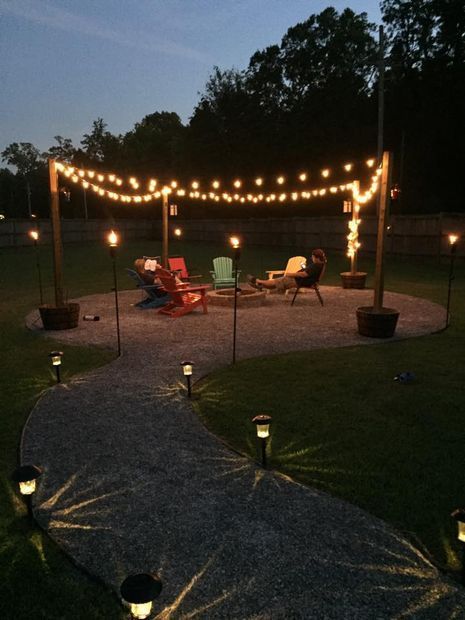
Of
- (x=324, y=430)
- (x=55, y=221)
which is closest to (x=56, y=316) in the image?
(x=55, y=221)

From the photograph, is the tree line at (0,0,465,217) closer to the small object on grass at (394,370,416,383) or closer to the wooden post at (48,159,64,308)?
the wooden post at (48,159,64,308)

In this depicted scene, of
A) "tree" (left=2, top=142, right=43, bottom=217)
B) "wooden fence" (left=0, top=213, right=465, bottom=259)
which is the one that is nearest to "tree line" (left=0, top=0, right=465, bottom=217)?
"wooden fence" (left=0, top=213, right=465, bottom=259)

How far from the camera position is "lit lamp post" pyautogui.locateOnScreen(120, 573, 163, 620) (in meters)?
2.17

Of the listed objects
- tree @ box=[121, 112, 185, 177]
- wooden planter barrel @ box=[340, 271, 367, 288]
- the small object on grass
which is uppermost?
tree @ box=[121, 112, 185, 177]

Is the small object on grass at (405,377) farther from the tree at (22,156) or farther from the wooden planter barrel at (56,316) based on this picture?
the tree at (22,156)

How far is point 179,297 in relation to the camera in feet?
35.5

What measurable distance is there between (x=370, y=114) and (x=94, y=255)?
64.9 feet

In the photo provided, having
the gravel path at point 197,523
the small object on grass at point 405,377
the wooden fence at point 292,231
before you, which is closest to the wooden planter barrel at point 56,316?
the gravel path at point 197,523

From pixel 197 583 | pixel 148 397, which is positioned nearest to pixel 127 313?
pixel 148 397

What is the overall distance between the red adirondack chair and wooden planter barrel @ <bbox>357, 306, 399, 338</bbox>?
12.1 ft

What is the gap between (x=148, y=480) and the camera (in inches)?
155

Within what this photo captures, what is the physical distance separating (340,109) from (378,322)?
30836 millimetres

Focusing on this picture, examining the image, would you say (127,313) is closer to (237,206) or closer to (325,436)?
(325,436)

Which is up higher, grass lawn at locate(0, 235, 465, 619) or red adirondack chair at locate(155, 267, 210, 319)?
red adirondack chair at locate(155, 267, 210, 319)
